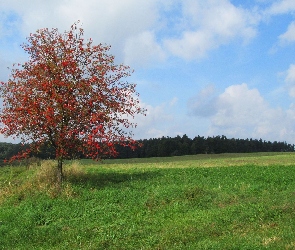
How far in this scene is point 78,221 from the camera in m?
13.7

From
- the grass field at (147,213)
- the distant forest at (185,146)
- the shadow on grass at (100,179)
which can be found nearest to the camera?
the grass field at (147,213)

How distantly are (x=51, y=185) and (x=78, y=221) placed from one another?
5878 millimetres

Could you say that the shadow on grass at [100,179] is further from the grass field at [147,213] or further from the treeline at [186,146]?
the treeline at [186,146]

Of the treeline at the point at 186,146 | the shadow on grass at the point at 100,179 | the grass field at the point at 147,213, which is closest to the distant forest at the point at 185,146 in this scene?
the treeline at the point at 186,146

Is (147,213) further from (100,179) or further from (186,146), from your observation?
(186,146)

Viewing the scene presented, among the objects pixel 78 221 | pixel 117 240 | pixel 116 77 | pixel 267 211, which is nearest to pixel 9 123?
pixel 116 77

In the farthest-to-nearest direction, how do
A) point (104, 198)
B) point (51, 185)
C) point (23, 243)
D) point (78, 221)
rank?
point (51, 185)
point (104, 198)
point (78, 221)
point (23, 243)

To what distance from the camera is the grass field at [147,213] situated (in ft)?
34.4

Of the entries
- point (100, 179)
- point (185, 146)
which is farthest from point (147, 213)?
point (185, 146)

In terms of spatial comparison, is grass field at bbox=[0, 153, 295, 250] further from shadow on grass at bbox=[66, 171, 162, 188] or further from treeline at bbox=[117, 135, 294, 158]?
treeline at bbox=[117, 135, 294, 158]

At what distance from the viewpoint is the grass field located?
413 inches

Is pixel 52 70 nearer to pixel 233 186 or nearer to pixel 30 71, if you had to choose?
pixel 30 71

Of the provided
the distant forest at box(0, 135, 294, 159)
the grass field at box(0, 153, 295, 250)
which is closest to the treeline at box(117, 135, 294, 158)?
the distant forest at box(0, 135, 294, 159)

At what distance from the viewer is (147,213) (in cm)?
1394
